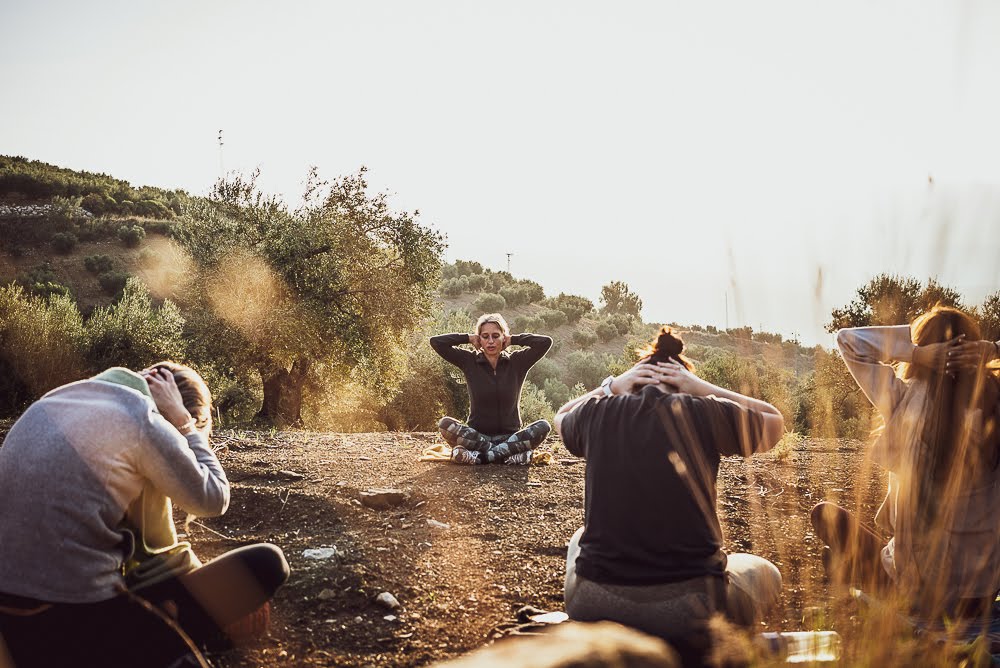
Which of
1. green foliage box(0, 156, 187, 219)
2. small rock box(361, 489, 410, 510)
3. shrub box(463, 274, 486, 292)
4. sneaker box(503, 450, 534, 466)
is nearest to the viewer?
small rock box(361, 489, 410, 510)

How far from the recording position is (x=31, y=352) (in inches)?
672

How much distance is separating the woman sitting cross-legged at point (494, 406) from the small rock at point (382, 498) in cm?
191

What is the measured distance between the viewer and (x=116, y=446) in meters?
2.52

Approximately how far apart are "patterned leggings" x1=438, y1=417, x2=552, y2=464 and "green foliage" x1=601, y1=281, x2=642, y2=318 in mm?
42880

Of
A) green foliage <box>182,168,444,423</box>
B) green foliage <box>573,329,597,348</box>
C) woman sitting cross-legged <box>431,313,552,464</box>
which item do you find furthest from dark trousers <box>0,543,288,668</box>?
green foliage <box>573,329,597,348</box>

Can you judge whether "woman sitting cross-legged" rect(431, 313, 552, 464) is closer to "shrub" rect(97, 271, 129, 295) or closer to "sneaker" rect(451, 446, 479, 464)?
"sneaker" rect(451, 446, 479, 464)

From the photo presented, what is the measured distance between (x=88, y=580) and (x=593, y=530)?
76.2 inches

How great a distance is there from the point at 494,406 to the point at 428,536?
10.6ft

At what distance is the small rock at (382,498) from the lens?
5.92 m

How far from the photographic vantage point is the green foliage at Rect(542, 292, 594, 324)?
45969 mm

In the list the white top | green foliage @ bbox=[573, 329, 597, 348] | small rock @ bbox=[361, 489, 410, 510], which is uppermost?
green foliage @ bbox=[573, 329, 597, 348]

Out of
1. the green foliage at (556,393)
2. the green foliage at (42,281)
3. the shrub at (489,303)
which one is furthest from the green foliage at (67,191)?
the green foliage at (556,393)

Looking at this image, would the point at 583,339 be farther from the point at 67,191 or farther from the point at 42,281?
the point at 67,191

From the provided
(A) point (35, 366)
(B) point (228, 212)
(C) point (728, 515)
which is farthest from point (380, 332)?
(C) point (728, 515)
